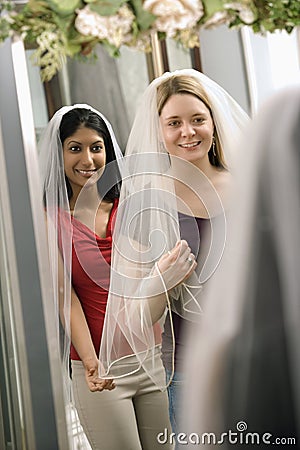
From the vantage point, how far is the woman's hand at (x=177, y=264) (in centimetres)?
121

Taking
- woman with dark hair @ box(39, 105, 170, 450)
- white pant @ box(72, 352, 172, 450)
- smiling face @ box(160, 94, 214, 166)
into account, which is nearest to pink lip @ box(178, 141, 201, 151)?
smiling face @ box(160, 94, 214, 166)

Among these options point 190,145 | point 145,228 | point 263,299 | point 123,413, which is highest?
point 190,145

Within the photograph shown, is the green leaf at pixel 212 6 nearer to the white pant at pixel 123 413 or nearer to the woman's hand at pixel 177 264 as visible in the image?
the woman's hand at pixel 177 264

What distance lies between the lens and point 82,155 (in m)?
1.21

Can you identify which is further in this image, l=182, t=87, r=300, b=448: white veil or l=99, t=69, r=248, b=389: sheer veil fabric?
l=99, t=69, r=248, b=389: sheer veil fabric

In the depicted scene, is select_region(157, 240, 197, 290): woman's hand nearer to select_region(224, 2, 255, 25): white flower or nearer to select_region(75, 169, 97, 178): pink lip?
select_region(75, 169, 97, 178): pink lip

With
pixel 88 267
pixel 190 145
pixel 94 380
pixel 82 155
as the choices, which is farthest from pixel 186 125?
pixel 94 380

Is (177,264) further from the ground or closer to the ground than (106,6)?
closer to the ground

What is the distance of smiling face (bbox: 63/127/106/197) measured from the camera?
1.21 m

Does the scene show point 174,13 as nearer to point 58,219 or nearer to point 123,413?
point 58,219

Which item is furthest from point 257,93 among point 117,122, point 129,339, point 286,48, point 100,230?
point 129,339

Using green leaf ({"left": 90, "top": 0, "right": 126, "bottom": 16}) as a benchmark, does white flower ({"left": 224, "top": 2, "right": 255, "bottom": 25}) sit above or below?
below

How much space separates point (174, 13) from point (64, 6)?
167mm

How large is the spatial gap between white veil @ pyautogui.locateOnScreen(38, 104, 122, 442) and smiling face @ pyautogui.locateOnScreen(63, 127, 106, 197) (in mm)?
13
